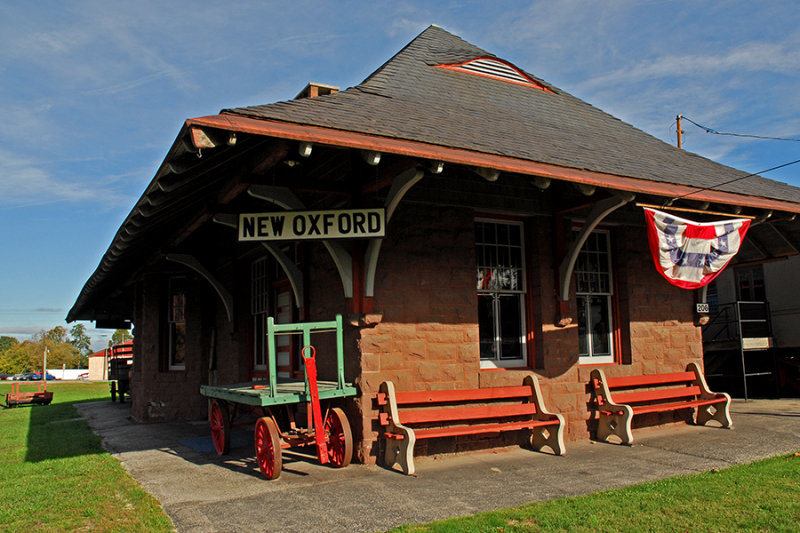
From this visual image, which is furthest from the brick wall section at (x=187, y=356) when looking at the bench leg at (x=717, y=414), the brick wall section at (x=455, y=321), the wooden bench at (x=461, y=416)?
the bench leg at (x=717, y=414)

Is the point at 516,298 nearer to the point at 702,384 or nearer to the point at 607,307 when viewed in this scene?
the point at 607,307

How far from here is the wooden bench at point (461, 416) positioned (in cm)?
716

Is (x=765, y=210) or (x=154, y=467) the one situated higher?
(x=765, y=210)

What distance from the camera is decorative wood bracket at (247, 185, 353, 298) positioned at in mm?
7188

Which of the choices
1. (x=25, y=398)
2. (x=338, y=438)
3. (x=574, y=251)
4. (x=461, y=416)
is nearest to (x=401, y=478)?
(x=338, y=438)

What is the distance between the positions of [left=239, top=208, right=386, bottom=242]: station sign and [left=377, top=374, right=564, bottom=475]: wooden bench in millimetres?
1828

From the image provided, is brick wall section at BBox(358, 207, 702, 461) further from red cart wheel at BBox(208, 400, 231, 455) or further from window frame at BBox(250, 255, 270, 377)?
window frame at BBox(250, 255, 270, 377)

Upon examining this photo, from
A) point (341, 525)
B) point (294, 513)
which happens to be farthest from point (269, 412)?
point (341, 525)

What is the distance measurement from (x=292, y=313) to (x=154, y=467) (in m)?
3.09

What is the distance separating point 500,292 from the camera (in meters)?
8.84

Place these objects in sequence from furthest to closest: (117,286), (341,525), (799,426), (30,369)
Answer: (30,369) → (117,286) → (799,426) → (341,525)

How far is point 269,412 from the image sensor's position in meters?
7.45

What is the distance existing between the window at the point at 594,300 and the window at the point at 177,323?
863 cm

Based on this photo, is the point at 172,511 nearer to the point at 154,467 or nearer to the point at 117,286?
the point at 154,467
